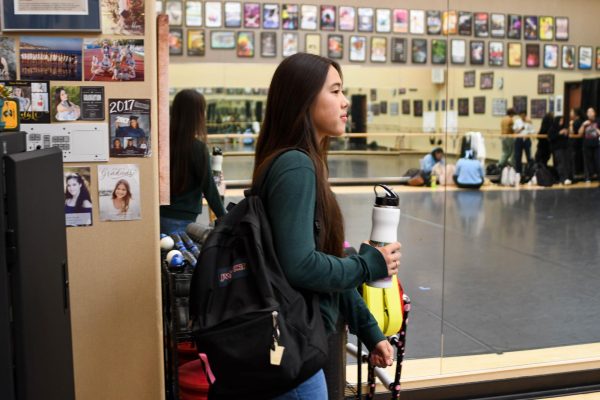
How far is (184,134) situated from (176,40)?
241cm

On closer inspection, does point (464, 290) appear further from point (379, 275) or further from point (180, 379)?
point (379, 275)

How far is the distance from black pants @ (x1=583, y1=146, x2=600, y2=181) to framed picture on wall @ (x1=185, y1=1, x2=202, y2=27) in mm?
4041

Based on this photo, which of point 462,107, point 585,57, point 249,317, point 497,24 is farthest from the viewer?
point 462,107

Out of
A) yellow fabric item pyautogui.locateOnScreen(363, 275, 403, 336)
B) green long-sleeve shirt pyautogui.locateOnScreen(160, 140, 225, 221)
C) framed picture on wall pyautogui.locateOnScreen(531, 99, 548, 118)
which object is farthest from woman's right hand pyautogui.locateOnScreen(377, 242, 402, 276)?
framed picture on wall pyautogui.locateOnScreen(531, 99, 548, 118)

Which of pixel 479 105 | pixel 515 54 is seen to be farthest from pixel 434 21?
pixel 479 105

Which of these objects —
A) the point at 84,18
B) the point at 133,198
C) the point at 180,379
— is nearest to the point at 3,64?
the point at 84,18

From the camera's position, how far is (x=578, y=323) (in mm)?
4652

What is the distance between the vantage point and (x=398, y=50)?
6.19m

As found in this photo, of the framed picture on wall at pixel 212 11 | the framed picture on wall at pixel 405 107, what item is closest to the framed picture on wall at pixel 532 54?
the framed picture on wall at pixel 212 11

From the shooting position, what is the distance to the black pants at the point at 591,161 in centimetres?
695

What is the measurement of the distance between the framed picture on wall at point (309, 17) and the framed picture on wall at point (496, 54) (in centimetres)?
199

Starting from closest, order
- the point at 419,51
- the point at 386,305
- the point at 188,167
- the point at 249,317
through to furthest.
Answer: the point at 249,317
the point at 386,305
the point at 188,167
the point at 419,51

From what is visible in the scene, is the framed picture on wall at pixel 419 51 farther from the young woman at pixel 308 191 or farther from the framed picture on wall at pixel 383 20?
the young woman at pixel 308 191

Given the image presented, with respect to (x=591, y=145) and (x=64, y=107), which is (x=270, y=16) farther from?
(x=591, y=145)
